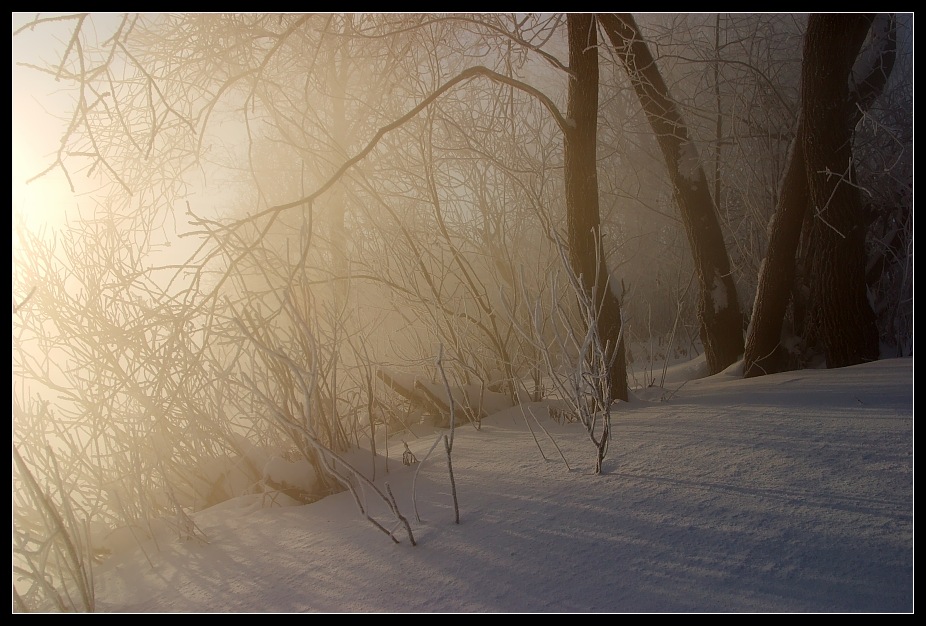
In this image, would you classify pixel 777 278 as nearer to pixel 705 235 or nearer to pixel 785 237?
pixel 785 237

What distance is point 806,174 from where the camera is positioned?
3461 millimetres

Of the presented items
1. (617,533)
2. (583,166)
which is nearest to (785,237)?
(583,166)

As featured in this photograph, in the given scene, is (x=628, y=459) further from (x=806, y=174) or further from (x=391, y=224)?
(x=391, y=224)

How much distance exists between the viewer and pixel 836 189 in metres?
3.26

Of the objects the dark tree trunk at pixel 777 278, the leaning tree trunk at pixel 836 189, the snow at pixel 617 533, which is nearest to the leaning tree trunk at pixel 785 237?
the dark tree trunk at pixel 777 278

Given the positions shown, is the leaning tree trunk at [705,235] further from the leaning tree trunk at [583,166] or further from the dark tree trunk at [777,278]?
the leaning tree trunk at [583,166]

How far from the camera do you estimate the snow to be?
4.14 feet

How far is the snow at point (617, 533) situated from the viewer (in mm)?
1263

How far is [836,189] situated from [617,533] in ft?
8.75

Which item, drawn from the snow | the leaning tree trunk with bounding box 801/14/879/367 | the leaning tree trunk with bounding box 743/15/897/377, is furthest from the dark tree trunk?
the snow

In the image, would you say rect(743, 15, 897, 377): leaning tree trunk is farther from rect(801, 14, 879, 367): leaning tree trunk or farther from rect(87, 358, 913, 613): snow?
rect(87, 358, 913, 613): snow

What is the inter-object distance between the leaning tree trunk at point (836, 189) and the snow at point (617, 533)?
3.10 feet
